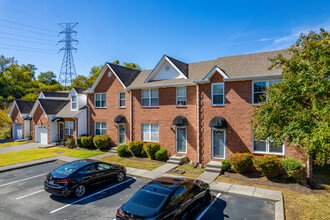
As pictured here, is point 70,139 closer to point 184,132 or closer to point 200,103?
point 184,132

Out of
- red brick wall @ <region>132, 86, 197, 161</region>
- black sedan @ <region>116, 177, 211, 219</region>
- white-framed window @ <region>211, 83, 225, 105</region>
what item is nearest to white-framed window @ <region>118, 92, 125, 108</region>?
red brick wall @ <region>132, 86, 197, 161</region>

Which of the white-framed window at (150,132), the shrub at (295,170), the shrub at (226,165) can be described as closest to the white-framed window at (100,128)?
the white-framed window at (150,132)

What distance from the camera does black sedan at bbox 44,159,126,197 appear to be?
9641 millimetres

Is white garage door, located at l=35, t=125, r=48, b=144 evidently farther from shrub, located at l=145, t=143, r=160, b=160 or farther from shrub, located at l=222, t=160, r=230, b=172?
shrub, located at l=222, t=160, r=230, b=172

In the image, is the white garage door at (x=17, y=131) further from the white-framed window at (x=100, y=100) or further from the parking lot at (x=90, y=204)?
the parking lot at (x=90, y=204)

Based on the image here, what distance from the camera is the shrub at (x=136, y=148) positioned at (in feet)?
60.8

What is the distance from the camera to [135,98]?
66.3 feet

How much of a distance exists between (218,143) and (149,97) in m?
7.93

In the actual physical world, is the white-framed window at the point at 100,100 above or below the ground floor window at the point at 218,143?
above

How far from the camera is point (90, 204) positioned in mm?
9438

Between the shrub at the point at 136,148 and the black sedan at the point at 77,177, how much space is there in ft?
21.0

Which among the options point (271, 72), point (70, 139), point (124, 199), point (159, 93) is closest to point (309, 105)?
point (271, 72)

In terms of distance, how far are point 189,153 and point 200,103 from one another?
437 cm

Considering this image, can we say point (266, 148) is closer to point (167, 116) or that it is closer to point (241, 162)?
point (241, 162)
